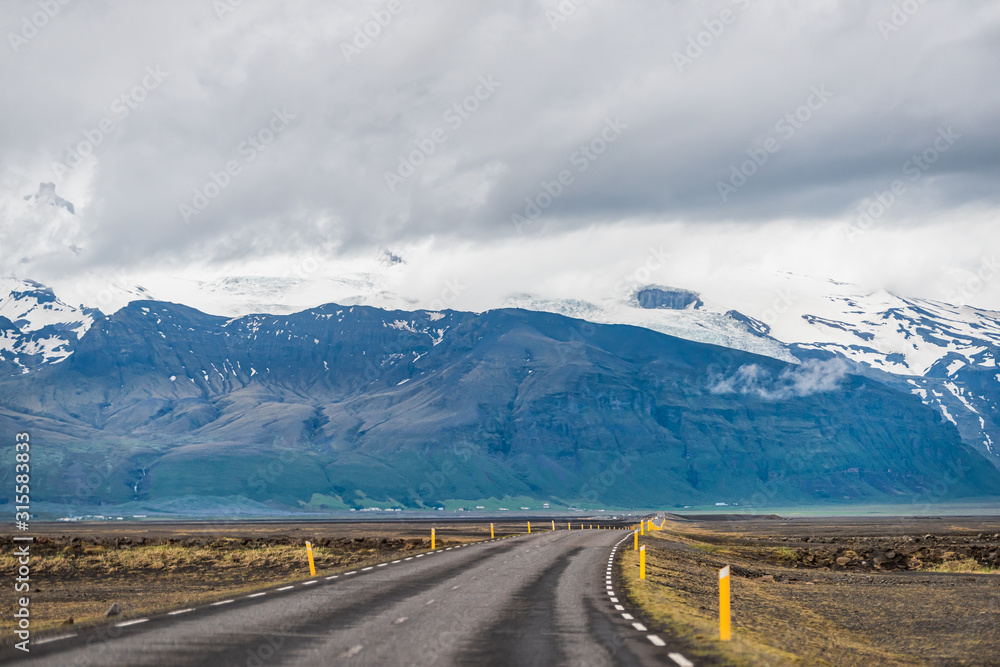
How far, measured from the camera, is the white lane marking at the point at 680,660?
1672 cm

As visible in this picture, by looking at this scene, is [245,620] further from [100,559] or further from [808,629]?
[100,559]

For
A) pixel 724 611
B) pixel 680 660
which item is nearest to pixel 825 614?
pixel 724 611

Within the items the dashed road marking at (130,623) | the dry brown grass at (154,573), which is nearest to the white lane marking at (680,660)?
the dashed road marking at (130,623)

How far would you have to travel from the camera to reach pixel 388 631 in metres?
20.2

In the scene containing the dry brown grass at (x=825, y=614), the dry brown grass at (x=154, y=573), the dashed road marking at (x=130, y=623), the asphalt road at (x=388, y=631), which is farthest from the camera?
the dry brown grass at (x=154, y=573)

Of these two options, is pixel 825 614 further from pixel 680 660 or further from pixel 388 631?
pixel 388 631

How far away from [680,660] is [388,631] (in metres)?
6.17

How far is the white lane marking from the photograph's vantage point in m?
16.7

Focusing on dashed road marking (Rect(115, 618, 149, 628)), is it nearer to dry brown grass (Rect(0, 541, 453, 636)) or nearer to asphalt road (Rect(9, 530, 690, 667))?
asphalt road (Rect(9, 530, 690, 667))

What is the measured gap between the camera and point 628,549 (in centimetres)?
6050

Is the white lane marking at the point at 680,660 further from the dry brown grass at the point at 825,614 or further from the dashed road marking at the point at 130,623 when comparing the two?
the dashed road marking at the point at 130,623

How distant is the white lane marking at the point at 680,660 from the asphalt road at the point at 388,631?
0.04m

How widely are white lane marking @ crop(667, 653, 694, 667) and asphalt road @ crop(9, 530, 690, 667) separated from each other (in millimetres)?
37

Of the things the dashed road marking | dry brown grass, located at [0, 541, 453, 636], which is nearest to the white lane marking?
the dashed road marking
